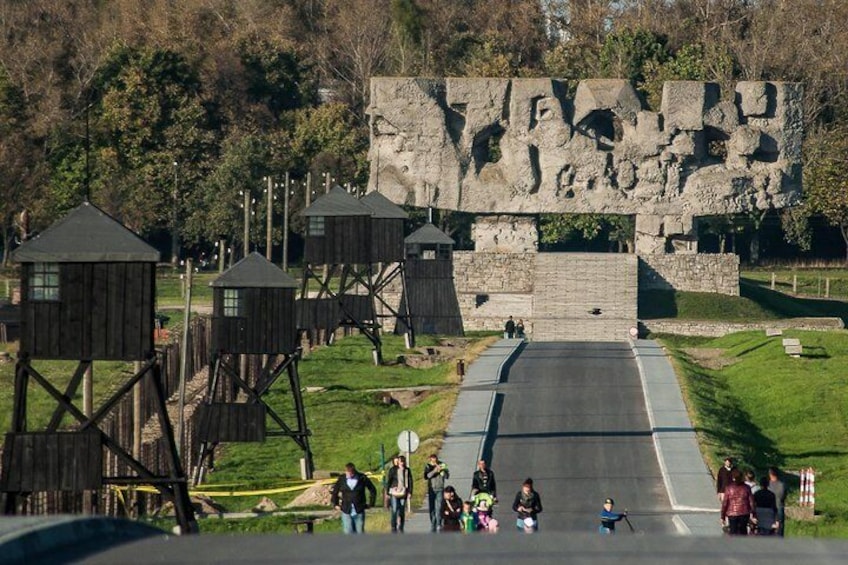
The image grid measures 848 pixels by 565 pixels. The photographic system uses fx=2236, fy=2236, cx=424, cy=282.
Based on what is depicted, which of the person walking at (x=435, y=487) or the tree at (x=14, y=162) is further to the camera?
the tree at (x=14, y=162)

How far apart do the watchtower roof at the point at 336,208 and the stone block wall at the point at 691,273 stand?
18317 mm

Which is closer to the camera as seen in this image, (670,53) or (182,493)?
(182,493)

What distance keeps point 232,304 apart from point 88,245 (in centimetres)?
1249

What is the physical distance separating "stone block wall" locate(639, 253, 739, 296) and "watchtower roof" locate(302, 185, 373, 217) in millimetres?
18317

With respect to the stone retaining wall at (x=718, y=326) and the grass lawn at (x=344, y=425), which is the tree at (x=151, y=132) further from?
the grass lawn at (x=344, y=425)

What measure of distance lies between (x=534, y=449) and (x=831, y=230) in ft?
202

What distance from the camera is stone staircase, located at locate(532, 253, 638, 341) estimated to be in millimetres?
70500

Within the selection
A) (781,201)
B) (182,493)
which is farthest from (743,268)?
(182,493)

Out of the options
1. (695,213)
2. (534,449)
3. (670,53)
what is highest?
(670,53)

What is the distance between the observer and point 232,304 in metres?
43.6

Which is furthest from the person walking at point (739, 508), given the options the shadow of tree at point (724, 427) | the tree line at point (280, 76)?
the tree line at point (280, 76)

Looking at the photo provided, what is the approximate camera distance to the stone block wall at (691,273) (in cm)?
7331

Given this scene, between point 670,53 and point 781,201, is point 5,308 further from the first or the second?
point 670,53

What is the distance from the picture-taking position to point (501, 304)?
72.7 m
